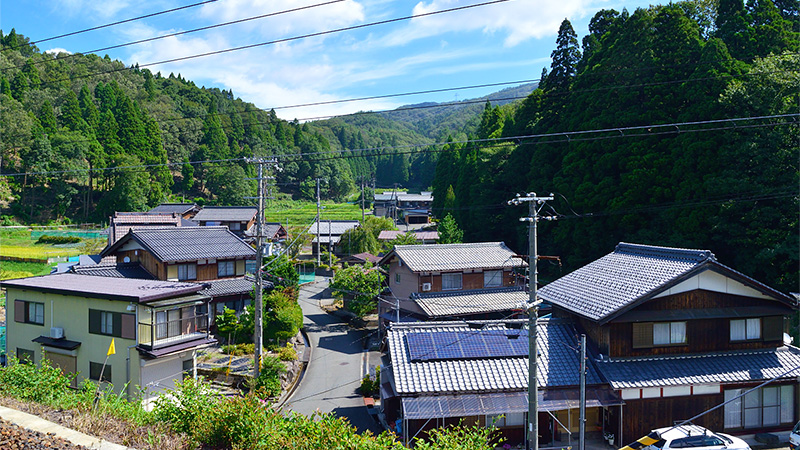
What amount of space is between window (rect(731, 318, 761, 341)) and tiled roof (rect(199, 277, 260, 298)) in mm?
19766

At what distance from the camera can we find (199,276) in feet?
82.2

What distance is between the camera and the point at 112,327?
16.7m

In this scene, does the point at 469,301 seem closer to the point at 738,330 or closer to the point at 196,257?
the point at 738,330

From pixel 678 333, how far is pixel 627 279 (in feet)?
6.55

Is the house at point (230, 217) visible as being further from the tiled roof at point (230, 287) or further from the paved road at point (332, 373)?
the tiled roof at point (230, 287)

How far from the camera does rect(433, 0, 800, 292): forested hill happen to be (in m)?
21.5

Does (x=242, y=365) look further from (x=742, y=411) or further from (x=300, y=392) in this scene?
(x=742, y=411)

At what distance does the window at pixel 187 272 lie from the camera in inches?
955

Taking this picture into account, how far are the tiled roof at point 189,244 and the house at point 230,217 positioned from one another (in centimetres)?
2315

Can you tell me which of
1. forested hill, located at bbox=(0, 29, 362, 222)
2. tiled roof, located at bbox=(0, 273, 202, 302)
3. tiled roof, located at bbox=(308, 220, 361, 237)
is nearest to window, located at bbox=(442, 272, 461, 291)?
tiled roof, located at bbox=(0, 273, 202, 302)

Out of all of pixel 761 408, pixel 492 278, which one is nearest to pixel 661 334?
pixel 761 408

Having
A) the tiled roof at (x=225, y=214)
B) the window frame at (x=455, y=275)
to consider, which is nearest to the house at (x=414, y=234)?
the tiled roof at (x=225, y=214)

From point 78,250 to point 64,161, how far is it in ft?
52.6

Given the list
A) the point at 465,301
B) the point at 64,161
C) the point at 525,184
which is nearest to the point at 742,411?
the point at 465,301
